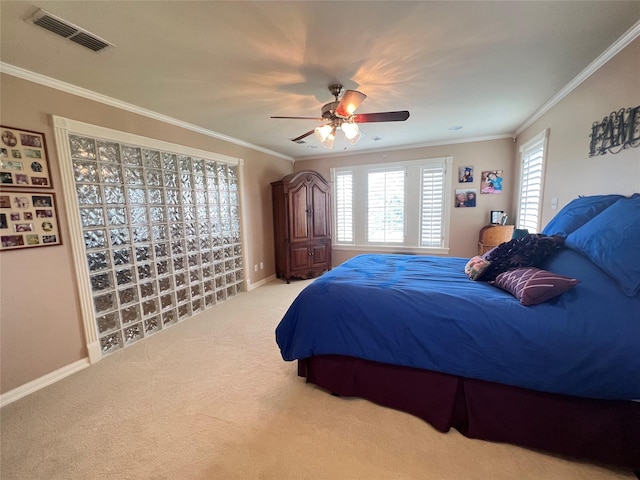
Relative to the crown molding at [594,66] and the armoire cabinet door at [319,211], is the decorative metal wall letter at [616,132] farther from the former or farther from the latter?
the armoire cabinet door at [319,211]

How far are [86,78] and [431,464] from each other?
372 centimetres

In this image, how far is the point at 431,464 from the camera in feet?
4.54

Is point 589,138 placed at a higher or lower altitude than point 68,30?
lower

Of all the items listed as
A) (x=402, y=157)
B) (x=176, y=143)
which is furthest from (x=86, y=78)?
(x=402, y=157)

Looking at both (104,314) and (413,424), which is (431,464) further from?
(104,314)

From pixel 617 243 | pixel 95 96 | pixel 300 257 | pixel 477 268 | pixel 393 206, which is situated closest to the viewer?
pixel 617 243

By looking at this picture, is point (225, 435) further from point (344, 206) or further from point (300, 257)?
point (344, 206)

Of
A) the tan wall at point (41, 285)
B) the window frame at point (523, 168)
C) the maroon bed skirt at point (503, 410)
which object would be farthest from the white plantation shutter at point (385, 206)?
the tan wall at point (41, 285)

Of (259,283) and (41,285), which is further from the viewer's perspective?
(259,283)

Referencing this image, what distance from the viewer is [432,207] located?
4633mm

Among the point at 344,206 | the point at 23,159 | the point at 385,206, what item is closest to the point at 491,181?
the point at 385,206

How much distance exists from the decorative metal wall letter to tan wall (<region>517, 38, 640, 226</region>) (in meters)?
0.04

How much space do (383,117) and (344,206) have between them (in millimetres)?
3148

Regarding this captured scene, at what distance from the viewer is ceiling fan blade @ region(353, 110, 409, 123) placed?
212 centimetres
